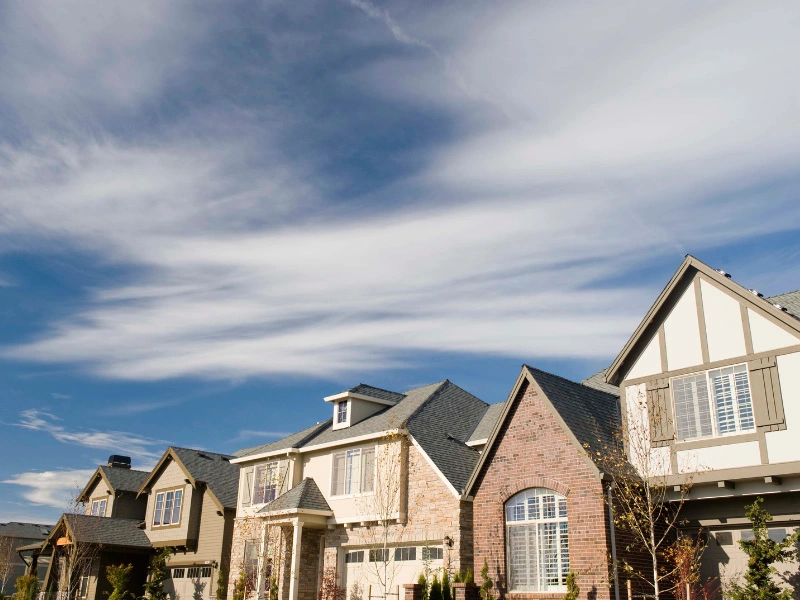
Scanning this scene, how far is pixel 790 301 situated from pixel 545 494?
8726 mm

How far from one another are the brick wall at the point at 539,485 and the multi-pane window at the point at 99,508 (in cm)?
2937

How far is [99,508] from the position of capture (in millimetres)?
43812

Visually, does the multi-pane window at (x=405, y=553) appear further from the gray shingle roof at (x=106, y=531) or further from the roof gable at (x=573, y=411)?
the gray shingle roof at (x=106, y=531)

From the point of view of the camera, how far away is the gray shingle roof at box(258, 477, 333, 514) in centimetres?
2775

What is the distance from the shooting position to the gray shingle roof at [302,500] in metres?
27.8

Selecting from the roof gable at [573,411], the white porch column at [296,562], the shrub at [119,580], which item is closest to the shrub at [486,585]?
→ the roof gable at [573,411]

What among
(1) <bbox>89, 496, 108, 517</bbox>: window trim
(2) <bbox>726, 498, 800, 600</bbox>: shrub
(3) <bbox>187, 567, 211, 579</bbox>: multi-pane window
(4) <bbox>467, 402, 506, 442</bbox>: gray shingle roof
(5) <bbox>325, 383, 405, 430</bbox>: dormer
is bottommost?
(3) <bbox>187, 567, 211, 579</bbox>: multi-pane window

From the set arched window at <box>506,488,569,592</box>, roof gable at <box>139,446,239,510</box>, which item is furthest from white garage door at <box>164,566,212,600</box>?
arched window at <box>506,488,569,592</box>

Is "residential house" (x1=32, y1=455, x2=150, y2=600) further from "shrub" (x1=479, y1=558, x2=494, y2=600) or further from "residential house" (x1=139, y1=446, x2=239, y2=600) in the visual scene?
"shrub" (x1=479, y1=558, x2=494, y2=600)

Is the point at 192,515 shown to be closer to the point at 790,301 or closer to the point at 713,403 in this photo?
the point at 713,403

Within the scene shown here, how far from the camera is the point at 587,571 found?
18594mm

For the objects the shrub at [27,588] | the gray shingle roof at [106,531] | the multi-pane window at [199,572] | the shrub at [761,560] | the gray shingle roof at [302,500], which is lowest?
the shrub at [27,588]

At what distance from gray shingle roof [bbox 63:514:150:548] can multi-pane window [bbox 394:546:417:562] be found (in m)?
18.4

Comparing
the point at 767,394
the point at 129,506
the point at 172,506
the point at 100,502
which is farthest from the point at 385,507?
the point at 100,502
